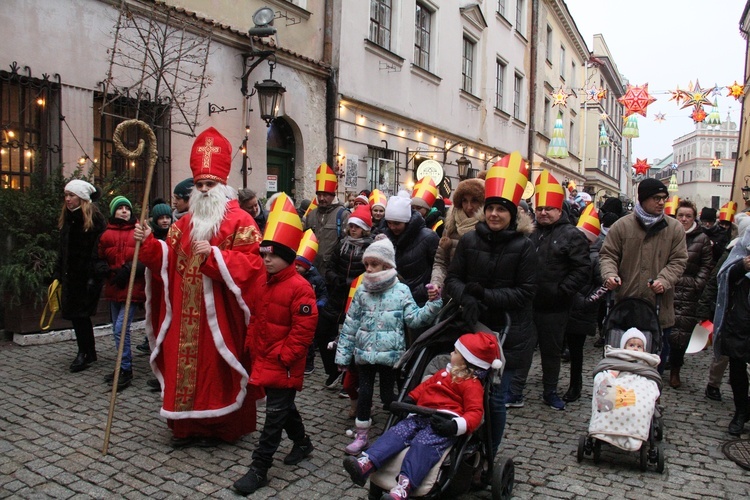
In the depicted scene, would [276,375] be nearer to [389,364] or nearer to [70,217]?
[389,364]

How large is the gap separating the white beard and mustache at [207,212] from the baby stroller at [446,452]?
5.62 ft

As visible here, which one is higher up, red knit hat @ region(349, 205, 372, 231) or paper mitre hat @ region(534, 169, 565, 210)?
paper mitre hat @ region(534, 169, 565, 210)

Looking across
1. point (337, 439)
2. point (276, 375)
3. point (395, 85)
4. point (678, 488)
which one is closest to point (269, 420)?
point (276, 375)

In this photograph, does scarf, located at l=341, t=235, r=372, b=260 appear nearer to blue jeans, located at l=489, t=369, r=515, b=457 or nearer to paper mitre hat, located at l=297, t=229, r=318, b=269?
paper mitre hat, located at l=297, t=229, r=318, b=269

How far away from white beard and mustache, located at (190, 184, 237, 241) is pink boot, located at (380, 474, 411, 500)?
2.23 metres

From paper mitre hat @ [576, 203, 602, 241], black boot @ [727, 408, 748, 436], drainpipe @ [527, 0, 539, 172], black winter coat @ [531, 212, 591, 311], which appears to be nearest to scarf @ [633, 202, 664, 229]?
black winter coat @ [531, 212, 591, 311]

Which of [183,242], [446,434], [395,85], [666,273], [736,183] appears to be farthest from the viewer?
[736,183]

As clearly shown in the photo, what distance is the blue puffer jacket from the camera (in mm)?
4594

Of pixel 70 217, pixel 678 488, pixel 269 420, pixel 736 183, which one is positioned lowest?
pixel 678 488

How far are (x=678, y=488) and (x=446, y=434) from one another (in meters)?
1.84

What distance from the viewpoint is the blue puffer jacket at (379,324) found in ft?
15.1

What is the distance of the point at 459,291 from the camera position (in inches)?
169

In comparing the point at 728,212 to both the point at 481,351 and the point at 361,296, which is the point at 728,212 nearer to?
the point at 361,296

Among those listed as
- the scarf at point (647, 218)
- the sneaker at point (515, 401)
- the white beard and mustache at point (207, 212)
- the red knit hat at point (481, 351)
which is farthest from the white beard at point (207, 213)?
the scarf at point (647, 218)
